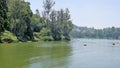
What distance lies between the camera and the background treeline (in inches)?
2520

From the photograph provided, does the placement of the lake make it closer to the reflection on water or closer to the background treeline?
the reflection on water

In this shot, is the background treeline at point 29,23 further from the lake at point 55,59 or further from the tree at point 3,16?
the lake at point 55,59

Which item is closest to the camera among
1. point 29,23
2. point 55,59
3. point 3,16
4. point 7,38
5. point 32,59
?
point 32,59

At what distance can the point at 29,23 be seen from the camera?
269 ft

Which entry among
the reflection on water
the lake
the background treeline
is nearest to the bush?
the background treeline

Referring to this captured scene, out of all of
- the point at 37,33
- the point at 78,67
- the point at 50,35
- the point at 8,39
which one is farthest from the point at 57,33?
the point at 78,67

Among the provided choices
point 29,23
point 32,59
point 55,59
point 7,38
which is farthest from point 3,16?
point 32,59

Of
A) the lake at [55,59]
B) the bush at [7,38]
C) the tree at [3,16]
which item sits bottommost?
the lake at [55,59]

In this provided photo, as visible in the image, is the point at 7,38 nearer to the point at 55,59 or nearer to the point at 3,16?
the point at 3,16

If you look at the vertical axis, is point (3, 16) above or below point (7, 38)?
above

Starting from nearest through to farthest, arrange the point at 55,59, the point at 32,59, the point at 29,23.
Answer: the point at 32,59 → the point at 55,59 → the point at 29,23

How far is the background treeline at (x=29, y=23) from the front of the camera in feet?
210

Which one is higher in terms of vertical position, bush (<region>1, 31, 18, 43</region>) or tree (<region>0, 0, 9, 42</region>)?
tree (<region>0, 0, 9, 42</region>)

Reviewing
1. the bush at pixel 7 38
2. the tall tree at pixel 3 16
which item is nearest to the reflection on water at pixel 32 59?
the tall tree at pixel 3 16
